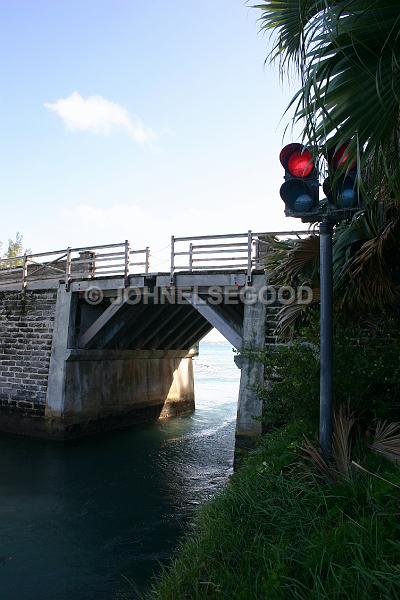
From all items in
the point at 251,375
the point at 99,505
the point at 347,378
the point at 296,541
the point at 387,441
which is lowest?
the point at 99,505

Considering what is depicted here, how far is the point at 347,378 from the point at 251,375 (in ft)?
20.0

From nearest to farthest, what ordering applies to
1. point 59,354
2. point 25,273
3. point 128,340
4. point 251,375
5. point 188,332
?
point 251,375 → point 59,354 → point 25,273 → point 128,340 → point 188,332

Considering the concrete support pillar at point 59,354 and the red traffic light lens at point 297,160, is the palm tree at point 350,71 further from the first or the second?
the concrete support pillar at point 59,354

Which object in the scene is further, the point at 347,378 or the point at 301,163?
the point at 347,378

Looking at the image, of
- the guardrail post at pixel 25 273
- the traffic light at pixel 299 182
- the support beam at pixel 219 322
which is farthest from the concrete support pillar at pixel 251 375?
the guardrail post at pixel 25 273

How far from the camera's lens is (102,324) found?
1415 cm

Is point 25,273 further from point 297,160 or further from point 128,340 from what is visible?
point 297,160

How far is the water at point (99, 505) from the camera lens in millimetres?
6246

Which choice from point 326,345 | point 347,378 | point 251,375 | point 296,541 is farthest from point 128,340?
point 296,541

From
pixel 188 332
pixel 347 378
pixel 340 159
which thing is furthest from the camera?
pixel 188 332

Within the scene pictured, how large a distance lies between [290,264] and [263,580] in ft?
16.9

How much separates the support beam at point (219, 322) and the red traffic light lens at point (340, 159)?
27.5 ft

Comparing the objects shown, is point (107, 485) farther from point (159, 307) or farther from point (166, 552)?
point (159, 307)

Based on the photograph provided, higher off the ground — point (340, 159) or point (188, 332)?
point (340, 159)
